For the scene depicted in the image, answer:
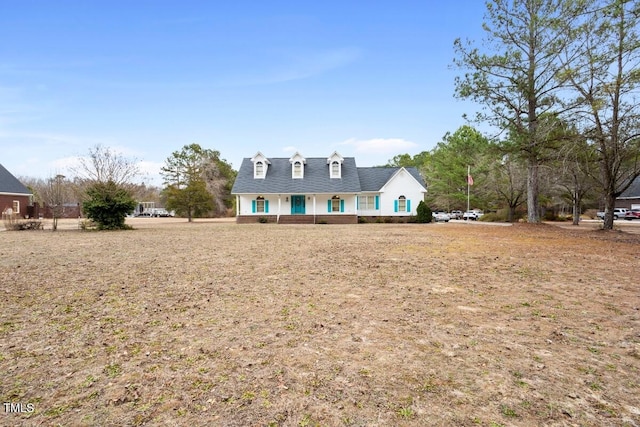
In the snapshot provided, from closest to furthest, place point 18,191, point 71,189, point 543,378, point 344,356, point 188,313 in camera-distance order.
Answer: point 543,378 → point 344,356 → point 188,313 → point 71,189 → point 18,191

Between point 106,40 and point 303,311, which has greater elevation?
point 106,40

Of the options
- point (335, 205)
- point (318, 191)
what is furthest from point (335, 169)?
point (335, 205)

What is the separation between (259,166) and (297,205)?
17.5 ft

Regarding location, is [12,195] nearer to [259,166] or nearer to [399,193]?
[259,166]

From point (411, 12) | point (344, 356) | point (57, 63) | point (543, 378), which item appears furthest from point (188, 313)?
point (57, 63)

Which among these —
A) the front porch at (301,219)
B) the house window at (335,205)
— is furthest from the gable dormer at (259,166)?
the house window at (335,205)

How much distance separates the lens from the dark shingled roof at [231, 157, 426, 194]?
3020cm

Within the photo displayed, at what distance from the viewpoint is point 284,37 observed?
60.4 feet

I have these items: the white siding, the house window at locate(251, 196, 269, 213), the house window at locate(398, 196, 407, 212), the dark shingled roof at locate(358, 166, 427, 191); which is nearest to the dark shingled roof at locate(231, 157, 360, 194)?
the house window at locate(251, 196, 269, 213)

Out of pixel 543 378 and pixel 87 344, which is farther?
pixel 87 344

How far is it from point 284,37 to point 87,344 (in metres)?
18.5

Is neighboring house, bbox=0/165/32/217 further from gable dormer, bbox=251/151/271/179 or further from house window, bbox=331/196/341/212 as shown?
house window, bbox=331/196/341/212

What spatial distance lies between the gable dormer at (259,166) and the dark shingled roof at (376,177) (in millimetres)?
9553

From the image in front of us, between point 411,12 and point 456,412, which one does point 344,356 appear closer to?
point 456,412
